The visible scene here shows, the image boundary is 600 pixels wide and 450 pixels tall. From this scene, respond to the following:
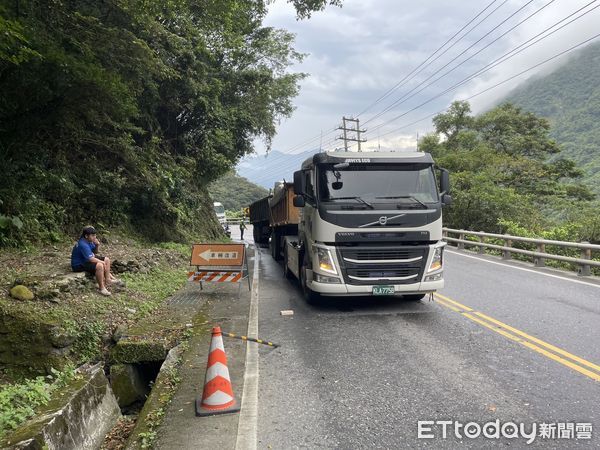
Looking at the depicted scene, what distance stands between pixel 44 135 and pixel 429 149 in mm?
31838

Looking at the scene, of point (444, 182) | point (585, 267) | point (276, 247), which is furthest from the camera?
point (276, 247)

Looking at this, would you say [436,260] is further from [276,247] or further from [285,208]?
[276,247]

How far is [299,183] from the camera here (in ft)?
26.6

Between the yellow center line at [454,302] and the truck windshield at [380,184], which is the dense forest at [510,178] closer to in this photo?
the yellow center line at [454,302]

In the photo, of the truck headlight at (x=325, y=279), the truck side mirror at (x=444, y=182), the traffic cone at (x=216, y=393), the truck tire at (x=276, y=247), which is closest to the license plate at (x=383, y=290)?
the truck headlight at (x=325, y=279)

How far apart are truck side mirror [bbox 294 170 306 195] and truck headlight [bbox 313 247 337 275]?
1287 millimetres

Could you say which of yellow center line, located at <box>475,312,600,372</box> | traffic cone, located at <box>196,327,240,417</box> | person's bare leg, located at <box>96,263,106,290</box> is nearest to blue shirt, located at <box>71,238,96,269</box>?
person's bare leg, located at <box>96,263,106,290</box>

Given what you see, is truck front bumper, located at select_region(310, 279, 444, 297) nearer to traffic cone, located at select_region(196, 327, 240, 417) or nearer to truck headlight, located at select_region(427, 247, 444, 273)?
truck headlight, located at select_region(427, 247, 444, 273)

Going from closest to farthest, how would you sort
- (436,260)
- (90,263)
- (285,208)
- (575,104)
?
(436,260) → (90,263) → (285,208) → (575,104)

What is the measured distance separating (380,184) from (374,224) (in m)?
0.80

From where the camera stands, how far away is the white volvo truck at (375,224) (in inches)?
287

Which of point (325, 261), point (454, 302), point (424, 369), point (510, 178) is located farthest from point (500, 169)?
point (424, 369)

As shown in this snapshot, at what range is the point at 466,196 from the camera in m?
22.4

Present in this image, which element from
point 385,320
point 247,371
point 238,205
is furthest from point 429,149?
point 238,205
